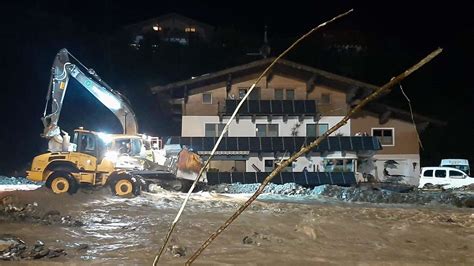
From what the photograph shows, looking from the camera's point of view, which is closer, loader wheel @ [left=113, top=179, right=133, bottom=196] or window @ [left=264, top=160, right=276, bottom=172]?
loader wheel @ [left=113, top=179, right=133, bottom=196]

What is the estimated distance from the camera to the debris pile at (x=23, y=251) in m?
10.5

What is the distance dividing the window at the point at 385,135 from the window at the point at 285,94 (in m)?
5.75

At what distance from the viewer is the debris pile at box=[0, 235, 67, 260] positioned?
34.3 feet

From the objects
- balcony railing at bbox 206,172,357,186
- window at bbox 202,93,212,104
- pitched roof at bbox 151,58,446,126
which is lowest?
balcony railing at bbox 206,172,357,186

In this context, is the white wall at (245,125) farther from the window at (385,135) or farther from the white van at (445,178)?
the white van at (445,178)

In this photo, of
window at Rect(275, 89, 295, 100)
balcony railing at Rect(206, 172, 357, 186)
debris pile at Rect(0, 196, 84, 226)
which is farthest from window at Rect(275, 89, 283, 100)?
debris pile at Rect(0, 196, 84, 226)

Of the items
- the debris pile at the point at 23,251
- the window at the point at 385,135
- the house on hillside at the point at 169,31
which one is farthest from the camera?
the house on hillside at the point at 169,31

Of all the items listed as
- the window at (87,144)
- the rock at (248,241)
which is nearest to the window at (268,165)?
the window at (87,144)

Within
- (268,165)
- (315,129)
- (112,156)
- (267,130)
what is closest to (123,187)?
(112,156)

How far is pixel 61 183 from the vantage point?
19.3 meters

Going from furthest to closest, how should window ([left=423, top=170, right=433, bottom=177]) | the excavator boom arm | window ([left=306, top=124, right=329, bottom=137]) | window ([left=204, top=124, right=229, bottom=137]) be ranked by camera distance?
window ([left=306, top=124, right=329, bottom=137]) → window ([left=204, top=124, right=229, bottom=137]) → window ([left=423, top=170, right=433, bottom=177]) → the excavator boom arm

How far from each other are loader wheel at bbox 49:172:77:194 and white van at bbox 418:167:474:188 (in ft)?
59.9

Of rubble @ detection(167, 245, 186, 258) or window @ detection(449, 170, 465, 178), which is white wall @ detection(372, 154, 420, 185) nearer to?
window @ detection(449, 170, 465, 178)

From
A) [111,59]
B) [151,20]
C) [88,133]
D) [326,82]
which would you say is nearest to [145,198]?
[88,133]
